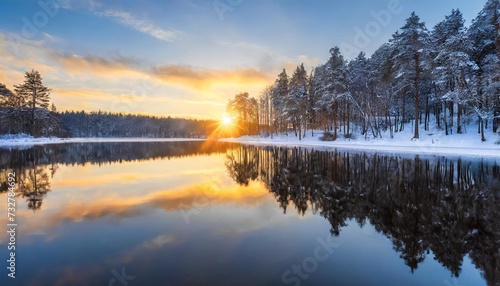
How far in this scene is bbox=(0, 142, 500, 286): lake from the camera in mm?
5250

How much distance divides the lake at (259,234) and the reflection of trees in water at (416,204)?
44mm

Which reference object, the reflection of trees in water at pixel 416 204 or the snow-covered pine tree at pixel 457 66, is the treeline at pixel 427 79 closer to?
the snow-covered pine tree at pixel 457 66

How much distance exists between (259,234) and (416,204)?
21.2ft

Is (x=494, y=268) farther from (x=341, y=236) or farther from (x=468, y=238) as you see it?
(x=341, y=236)

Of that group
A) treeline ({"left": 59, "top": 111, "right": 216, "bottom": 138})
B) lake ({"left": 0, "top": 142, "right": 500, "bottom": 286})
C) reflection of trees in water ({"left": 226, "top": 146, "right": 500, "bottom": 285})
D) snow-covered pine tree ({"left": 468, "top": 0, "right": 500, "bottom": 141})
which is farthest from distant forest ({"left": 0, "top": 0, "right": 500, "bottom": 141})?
treeline ({"left": 59, "top": 111, "right": 216, "bottom": 138})

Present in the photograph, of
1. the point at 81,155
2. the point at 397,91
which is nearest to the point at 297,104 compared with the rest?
the point at 397,91

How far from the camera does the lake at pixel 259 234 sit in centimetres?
525

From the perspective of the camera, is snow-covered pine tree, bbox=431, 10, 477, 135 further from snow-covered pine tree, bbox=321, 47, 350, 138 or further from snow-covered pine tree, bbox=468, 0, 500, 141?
snow-covered pine tree, bbox=321, 47, 350, 138

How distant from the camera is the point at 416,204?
9953mm

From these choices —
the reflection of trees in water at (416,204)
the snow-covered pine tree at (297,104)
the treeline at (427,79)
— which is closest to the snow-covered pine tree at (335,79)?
the treeline at (427,79)

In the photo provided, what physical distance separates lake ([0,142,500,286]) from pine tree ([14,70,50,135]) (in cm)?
7189

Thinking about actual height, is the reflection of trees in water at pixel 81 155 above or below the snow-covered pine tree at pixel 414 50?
below

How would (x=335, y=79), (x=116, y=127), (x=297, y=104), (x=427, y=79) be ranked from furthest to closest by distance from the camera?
(x=116, y=127)
(x=297, y=104)
(x=335, y=79)
(x=427, y=79)

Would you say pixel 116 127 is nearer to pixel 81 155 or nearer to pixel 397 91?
pixel 81 155
